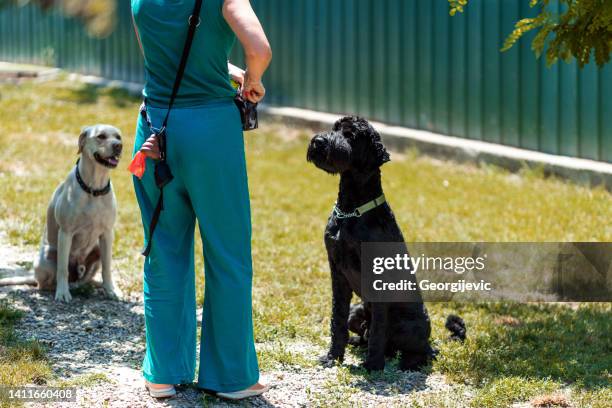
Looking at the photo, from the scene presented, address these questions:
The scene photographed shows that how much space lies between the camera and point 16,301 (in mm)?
6891

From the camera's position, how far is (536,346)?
621 cm

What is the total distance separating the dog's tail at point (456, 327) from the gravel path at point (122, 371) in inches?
26.7

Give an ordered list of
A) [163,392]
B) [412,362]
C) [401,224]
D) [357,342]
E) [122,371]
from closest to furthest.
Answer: [163,392] → [122,371] → [412,362] → [357,342] → [401,224]

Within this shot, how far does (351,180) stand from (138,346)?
171cm

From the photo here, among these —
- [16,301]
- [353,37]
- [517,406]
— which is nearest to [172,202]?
[517,406]

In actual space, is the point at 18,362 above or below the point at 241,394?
above

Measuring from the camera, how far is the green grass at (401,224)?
5676 millimetres

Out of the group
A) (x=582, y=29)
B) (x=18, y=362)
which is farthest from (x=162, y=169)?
(x=582, y=29)

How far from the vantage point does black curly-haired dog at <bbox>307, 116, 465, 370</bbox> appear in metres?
5.40

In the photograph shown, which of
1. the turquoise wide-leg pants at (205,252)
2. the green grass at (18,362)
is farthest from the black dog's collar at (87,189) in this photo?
the turquoise wide-leg pants at (205,252)

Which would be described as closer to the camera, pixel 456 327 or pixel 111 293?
pixel 456 327

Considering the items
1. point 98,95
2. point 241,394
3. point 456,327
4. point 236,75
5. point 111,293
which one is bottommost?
point 241,394

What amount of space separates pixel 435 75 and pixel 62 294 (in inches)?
244

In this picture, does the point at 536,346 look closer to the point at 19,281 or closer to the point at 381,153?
the point at 381,153
